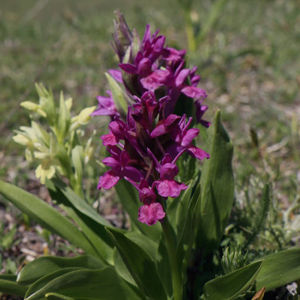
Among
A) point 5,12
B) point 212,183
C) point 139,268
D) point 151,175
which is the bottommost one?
point 139,268

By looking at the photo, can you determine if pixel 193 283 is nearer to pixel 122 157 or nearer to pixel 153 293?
pixel 153 293

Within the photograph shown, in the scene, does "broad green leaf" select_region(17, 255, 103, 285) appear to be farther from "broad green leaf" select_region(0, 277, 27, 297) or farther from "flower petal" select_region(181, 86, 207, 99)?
"flower petal" select_region(181, 86, 207, 99)

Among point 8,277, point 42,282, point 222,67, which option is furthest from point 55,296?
point 222,67

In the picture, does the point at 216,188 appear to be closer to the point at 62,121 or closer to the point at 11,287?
the point at 62,121

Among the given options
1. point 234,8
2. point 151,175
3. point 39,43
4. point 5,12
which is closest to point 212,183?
point 151,175

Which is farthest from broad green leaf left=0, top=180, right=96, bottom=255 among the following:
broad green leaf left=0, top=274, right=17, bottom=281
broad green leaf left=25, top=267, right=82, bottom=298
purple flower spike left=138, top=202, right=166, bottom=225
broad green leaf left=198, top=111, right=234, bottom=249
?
purple flower spike left=138, top=202, right=166, bottom=225

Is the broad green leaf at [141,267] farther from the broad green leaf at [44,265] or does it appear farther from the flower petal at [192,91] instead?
the flower petal at [192,91]

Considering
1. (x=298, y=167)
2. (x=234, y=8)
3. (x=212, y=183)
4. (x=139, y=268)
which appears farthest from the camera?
(x=234, y=8)
